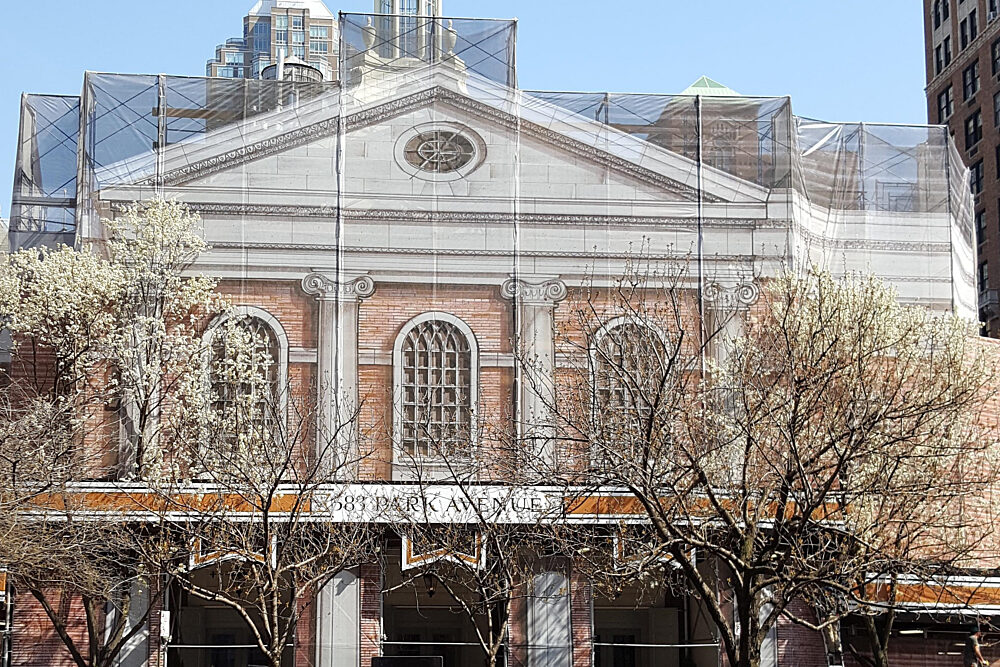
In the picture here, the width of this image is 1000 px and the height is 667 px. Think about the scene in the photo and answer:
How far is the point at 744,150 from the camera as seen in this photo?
3781 cm

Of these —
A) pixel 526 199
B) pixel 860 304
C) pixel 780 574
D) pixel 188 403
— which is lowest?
pixel 780 574

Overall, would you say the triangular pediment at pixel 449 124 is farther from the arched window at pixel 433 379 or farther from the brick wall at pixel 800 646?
the brick wall at pixel 800 646

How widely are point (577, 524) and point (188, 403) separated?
32.5 ft

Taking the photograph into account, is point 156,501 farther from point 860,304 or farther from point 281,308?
point 860,304

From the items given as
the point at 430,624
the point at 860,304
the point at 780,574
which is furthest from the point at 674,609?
the point at 780,574

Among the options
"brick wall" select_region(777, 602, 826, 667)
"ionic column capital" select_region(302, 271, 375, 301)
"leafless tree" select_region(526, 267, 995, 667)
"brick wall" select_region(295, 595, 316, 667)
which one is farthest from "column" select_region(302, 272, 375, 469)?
"brick wall" select_region(777, 602, 826, 667)

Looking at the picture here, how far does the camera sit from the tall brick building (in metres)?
35.7

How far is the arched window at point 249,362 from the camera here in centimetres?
3350

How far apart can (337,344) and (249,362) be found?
99.2 inches

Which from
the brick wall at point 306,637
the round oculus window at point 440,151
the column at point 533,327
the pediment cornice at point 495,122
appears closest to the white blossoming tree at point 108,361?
the brick wall at point 306,637

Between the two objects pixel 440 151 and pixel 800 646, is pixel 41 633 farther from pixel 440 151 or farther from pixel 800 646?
pixel 800 646

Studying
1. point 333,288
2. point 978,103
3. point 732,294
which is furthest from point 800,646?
point 978,103

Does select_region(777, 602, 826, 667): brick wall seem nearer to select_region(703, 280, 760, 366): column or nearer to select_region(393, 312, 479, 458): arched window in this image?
select_region(703, 280, 760, 366): column

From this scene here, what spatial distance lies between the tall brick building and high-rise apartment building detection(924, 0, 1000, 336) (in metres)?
38.0
